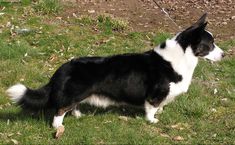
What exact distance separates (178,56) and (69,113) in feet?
4.76

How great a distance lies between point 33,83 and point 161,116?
1932 mm

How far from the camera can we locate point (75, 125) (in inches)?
200

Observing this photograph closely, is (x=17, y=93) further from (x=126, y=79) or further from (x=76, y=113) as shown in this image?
(x=126, y=79)

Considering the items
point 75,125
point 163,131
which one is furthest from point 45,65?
point 163,131

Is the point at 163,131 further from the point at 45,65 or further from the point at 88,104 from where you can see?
the point at 45,65

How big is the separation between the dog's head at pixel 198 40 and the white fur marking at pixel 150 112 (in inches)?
30.0

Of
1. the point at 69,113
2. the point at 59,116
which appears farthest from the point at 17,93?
the point at 69,113

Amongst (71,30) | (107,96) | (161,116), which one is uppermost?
(107,96)

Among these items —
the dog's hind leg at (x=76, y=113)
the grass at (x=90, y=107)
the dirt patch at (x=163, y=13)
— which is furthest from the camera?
the dirt patch at (x=163, y=13)

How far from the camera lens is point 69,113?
→ 211 inches

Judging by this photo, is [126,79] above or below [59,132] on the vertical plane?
above

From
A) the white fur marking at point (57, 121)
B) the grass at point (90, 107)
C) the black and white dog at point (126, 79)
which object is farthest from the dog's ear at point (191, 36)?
the white fur marking at point (57, 121)

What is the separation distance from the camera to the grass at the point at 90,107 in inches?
192

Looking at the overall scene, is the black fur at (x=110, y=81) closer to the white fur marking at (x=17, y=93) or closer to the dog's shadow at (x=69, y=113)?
the white fur marking at (x=17, y=93)
